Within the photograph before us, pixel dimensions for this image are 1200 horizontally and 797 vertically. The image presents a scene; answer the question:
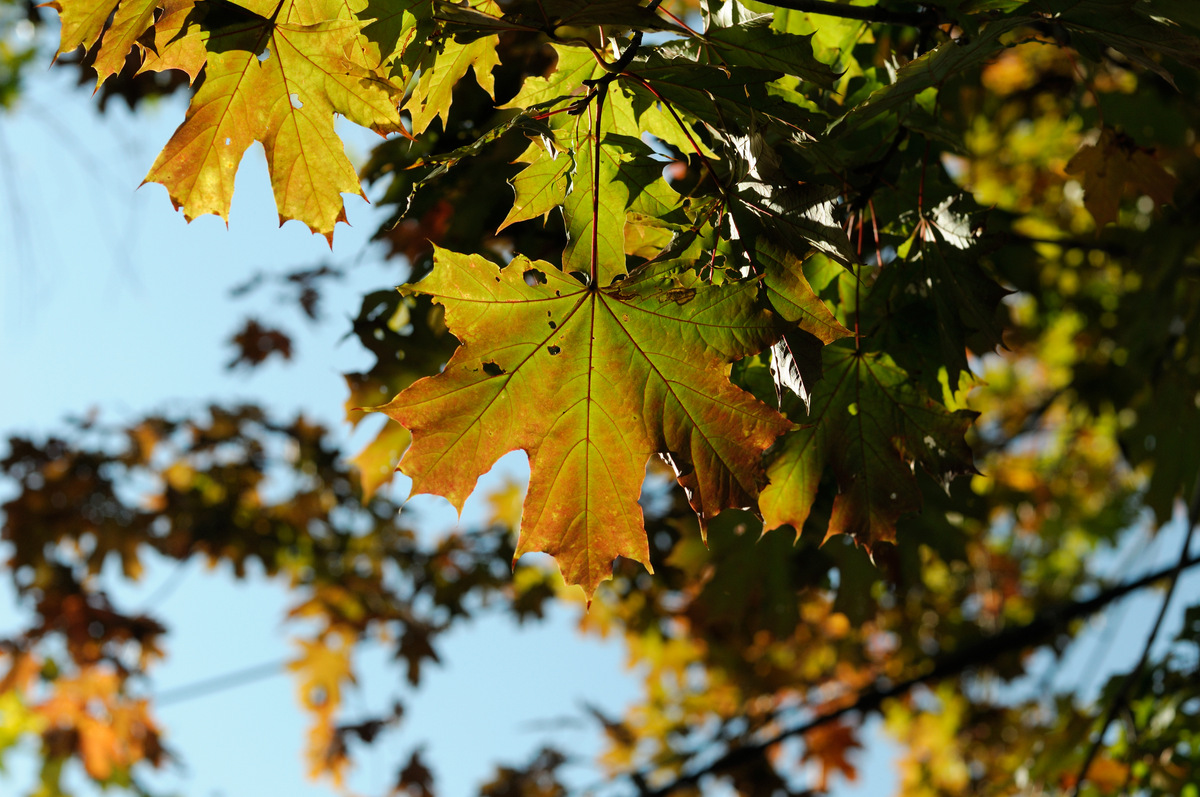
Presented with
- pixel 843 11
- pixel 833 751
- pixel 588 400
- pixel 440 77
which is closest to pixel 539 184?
pixel 440 77

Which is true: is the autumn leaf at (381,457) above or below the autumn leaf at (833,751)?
above

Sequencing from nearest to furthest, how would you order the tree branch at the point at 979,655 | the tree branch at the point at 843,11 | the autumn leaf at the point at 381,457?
1. the tree branch at the point at 843,11
2. the autumn leaf at the point at 381,457
3. the tree branch at the point at 979,655

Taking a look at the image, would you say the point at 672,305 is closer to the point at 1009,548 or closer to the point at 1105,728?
the point at 1105,728

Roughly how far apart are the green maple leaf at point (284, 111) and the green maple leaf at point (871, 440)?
2.99 ft

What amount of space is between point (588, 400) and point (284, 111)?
73cm

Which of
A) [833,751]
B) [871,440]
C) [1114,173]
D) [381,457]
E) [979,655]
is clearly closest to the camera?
[871,440]

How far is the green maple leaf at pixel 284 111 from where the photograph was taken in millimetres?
1368

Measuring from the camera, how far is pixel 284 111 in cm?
144

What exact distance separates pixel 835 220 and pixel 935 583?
546 cm

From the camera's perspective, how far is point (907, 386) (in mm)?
1560

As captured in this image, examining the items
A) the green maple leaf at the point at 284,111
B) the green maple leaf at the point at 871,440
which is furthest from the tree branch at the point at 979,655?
the green maple leaf at the point at 284,111

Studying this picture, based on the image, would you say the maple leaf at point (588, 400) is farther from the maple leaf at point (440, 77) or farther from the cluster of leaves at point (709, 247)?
the maple leaf at point (440, 77)

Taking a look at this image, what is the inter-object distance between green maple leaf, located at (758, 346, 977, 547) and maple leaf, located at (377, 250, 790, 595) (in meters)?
0.27

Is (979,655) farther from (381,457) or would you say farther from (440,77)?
(440,77)
